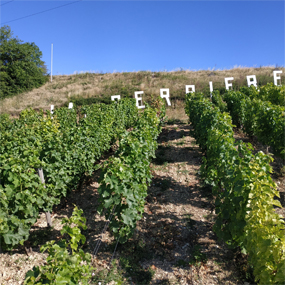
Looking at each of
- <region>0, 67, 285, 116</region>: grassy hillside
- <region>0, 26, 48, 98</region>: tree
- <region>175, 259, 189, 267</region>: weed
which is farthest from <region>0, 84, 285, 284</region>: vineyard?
<region>0, 26, 48, 98</region>: tree

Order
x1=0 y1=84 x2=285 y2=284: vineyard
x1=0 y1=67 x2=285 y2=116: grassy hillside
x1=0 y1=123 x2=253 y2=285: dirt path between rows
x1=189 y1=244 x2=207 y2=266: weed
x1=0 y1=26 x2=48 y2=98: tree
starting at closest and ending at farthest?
x1=0 y1=84 x2=285 y2=284: vineyard
x1=0 y1=123 x2=253 y2=285: dirt path between rows
x1=189 y1=244 x2=207 y2=266: weed
x1=0 y1=67 x2=285 y2=116: grassy hillside
x1=0 y1=26 x2=48 y2=98: tree

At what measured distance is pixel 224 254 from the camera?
3.78m

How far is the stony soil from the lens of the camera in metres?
3.42

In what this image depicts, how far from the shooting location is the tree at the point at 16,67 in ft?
91.9

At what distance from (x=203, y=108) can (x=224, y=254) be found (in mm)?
4978

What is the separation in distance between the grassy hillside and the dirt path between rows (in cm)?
1592

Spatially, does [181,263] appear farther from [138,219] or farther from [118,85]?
[118,85]

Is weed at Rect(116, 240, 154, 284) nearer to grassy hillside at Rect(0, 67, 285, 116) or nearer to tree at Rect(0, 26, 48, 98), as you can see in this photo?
grassy hillside at Rect(0, 67, 285, 116)

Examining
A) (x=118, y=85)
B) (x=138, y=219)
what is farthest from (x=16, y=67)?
(x=138, y=219)

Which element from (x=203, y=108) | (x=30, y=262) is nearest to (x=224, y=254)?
(x=30, y=262)

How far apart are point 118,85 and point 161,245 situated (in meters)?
23.9

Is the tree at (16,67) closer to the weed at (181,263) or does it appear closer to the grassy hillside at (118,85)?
the grassy hillside at (118,85)

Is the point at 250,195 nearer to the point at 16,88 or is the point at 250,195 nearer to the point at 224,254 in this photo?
the point at 224,254

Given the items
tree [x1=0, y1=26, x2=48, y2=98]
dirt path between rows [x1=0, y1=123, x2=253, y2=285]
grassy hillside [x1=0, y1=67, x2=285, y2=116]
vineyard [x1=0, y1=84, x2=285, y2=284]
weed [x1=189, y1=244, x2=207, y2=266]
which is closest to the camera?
Result: vineyard [x1=0, y1=84, x2=285, y2=284]
